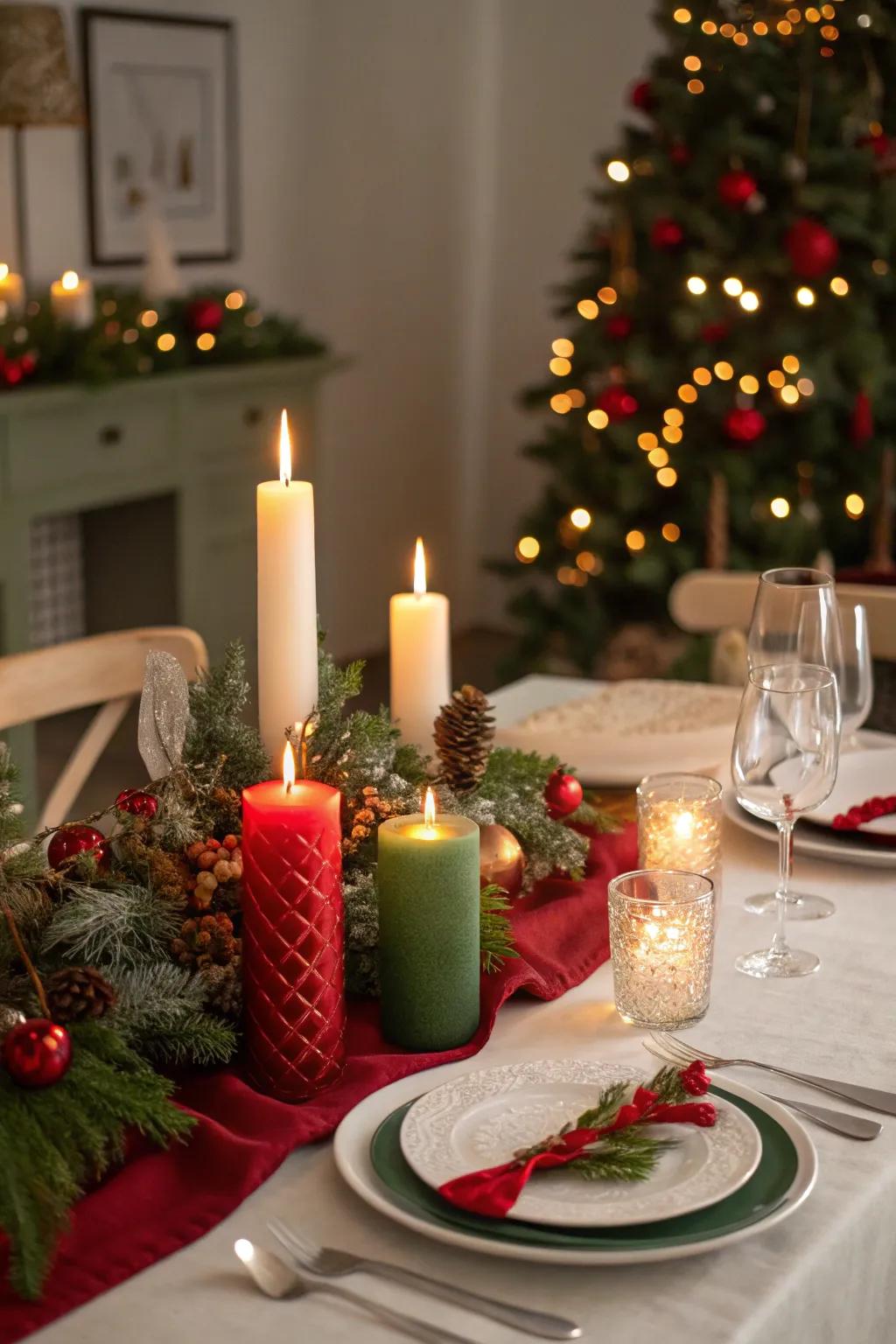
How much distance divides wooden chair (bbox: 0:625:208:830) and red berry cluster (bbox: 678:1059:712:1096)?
90 centimetres

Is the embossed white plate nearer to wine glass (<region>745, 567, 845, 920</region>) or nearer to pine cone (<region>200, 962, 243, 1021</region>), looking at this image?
pine cone (<region>200, 962, 243, 1021</region>)

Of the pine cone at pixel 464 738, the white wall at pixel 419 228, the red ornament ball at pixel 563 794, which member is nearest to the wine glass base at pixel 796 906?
the red ornament ball at pixel 563 794

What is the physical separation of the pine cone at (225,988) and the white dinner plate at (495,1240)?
98 mm

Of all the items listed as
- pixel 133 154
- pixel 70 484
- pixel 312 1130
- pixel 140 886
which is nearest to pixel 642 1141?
pixel 312 1130

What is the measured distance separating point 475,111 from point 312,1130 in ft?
15.1

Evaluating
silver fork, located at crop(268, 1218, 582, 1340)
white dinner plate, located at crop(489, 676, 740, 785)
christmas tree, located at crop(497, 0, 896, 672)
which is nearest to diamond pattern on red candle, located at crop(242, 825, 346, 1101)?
silver fork, located at crop(268, 1218, 582, 1340)

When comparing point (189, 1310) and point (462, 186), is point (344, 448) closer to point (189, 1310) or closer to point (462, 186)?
point (462, 186)

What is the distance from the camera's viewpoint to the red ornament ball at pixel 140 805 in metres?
0.96

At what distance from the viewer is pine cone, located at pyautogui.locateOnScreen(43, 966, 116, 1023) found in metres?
0.83

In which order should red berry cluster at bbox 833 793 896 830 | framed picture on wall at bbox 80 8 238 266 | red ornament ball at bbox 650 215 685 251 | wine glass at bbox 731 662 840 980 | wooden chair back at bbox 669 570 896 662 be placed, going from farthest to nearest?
1. framed picture on wall at bbox 80 8 238 266
2. red ornament ball at bbox 650 215 685 251
3. wooden chair back at bbox 669 570 896 662
4. red berry cluster at bbox 833 793 896 830
5. wine glass at bbox 731 662 840 980

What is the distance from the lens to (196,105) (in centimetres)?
408

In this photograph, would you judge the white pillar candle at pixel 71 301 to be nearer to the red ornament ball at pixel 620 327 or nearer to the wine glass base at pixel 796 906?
the red ornament ball at pixel 620 327

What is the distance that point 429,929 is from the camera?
0.91 metres

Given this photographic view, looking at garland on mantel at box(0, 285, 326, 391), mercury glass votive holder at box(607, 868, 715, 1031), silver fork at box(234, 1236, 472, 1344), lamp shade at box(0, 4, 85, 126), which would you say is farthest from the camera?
garland on mantel at box(0, 285, 326, 391)
